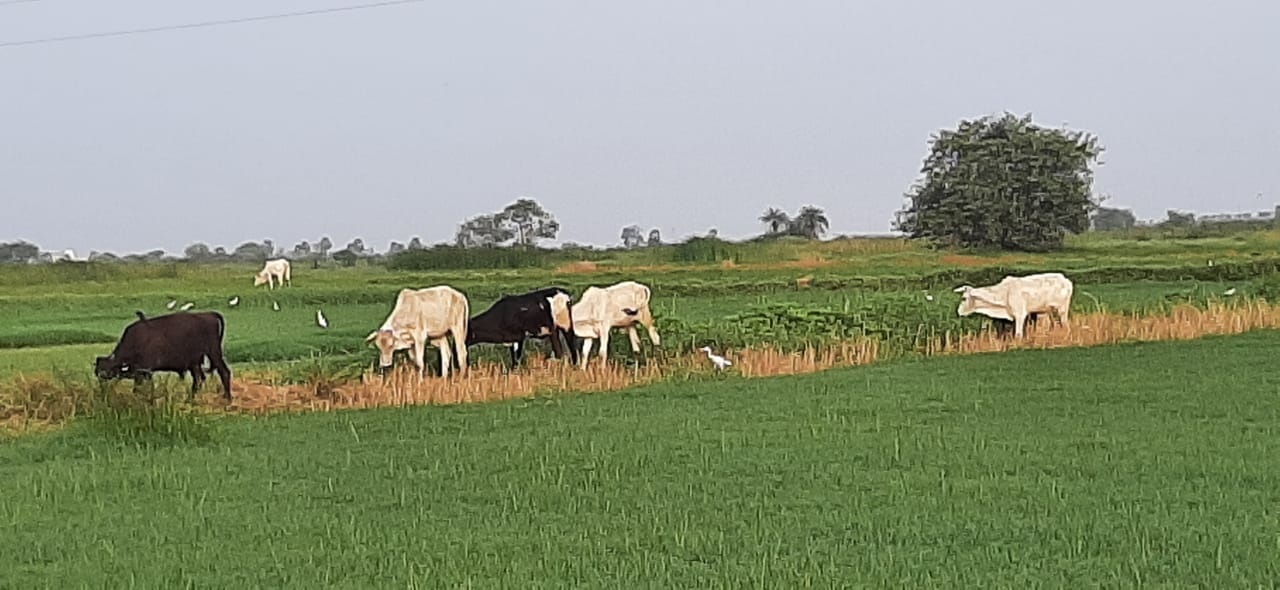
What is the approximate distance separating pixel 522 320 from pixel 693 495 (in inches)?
357

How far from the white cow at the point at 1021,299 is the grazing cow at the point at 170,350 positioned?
9.80 metres

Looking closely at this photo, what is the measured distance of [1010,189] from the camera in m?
43.4

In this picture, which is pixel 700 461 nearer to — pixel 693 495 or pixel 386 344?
pixel 693 495

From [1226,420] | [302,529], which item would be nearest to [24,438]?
[302,529]

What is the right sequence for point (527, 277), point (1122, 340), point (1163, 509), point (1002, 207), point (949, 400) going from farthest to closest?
point (1002, 207) → point (527, 277) → point (1122, 340) → point (949, 400) → point (1163, 509)

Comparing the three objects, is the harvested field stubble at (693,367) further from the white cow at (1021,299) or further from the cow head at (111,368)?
the cow head at (111,368)

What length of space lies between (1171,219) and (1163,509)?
Answer: 202ft

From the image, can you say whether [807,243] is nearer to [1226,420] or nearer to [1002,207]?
[1002,207]

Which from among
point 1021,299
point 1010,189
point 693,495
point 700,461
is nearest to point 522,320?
point 1021,299

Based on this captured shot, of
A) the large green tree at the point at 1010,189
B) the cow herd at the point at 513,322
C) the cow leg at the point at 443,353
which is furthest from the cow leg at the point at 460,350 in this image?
the large green tree at the point at 1010,189

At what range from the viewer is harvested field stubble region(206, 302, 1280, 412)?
42.9 feet

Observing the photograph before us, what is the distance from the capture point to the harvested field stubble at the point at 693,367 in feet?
42.9

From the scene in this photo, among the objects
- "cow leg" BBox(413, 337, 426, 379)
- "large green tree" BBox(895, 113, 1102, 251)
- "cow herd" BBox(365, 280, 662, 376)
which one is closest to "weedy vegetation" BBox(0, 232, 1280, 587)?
"cow herd" BBox(365, 280, 662, 376)

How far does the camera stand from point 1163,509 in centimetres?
672
